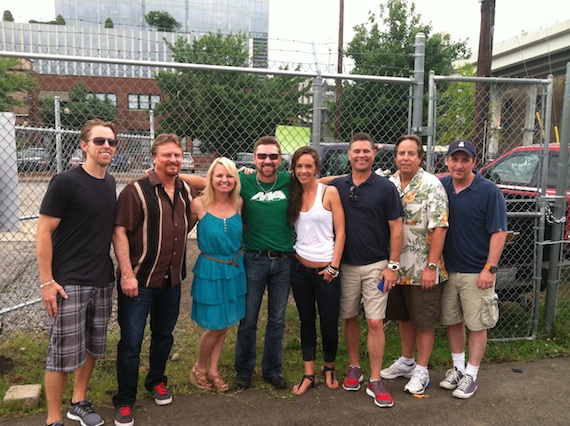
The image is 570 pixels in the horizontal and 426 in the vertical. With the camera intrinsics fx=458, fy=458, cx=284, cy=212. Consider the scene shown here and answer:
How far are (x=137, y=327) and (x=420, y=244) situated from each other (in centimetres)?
211

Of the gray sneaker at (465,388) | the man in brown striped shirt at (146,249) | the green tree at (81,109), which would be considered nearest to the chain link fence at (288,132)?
the green tree at (81,109)

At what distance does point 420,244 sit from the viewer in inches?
136

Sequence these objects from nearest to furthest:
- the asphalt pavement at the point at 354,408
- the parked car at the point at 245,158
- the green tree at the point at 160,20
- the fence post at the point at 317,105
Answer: the asphalt pavement at the point at 354,408 → the fence post at the point at 317,105 → the parked car at the point at 245,158 → the green tree at the point at 160,20

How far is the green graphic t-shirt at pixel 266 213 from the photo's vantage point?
337cm

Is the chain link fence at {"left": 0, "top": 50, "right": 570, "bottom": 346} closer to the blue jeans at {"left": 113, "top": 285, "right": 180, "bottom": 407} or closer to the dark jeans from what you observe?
the dark jeans

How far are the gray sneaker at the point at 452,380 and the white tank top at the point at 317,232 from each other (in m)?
1.44

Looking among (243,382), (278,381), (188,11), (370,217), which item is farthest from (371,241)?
(188,11)

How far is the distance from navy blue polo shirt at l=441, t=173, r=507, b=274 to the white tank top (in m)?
0.96

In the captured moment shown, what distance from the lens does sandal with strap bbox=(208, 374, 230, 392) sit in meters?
3.55

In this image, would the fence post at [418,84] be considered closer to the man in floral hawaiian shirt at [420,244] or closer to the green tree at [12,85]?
the man in floral hawaiian shirt at [420,244]

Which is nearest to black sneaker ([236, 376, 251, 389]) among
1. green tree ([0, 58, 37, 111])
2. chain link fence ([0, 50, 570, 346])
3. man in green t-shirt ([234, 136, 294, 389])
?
man in green t-shirt ([234, 136, 294, 389])

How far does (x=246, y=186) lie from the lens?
3.42 metres

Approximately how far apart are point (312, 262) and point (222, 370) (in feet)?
4.36

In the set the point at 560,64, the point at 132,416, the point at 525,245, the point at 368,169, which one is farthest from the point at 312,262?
the point at 560,64
